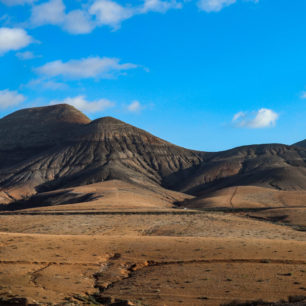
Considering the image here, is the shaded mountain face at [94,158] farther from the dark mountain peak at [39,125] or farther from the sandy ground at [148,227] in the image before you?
the sandy ground at [148,227]

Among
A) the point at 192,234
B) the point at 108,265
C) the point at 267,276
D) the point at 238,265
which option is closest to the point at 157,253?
the point at 108,265

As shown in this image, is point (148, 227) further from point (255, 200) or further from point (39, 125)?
point (39, 125)

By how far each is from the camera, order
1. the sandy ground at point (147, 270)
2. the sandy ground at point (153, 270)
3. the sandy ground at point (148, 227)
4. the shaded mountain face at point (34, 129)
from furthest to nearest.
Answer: the shaded mountain face at point (34, 129) → the sandy ground at point (148, 227) → the sandy ground at point (153, 270) → the sandy ground at point (147, 270)

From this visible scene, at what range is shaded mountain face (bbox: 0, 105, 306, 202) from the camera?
123 m

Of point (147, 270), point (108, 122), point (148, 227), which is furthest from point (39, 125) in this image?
point (147, 270)

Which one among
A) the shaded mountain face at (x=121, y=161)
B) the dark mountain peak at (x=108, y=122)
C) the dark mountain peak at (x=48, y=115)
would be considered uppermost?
the dark mountain peak at (x=48, y=115)

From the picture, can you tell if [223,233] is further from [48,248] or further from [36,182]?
[36,182]

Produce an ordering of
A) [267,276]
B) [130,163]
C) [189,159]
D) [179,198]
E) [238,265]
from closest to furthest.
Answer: [267,276], [238,265], [179,198], [130,163], [189,159]

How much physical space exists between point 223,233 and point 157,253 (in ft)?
44.2

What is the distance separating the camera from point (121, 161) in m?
139

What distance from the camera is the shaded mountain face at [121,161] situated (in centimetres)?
12319

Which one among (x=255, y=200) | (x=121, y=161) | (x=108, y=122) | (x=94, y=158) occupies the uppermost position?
(x=108, y=122)

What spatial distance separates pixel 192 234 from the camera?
3366 centimetres

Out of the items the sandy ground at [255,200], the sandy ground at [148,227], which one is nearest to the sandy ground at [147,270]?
the sandy ground at [148,227]
